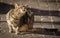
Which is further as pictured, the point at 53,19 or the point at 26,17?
the point at 53,19

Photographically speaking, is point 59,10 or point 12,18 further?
point 59,10

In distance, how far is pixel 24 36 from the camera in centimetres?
334

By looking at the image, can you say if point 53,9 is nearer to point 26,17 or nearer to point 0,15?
point 26,17

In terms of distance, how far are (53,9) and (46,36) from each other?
716 mm

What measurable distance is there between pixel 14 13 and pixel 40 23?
25.3 inches

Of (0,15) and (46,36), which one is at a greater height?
(0,15)

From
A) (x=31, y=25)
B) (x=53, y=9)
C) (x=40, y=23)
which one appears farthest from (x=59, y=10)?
(x=31, y=25)

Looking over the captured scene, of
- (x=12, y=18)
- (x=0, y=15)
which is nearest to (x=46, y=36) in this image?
(x=12, y=18)

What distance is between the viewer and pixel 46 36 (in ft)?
10.9

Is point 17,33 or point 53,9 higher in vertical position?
point 53,9

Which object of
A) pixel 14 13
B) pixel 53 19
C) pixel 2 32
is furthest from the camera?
pixel 53 19

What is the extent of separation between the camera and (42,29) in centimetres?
342

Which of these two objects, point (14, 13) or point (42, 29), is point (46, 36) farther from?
point (14, 13)

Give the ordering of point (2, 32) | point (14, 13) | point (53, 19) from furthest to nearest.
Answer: point (53, 19)
point (2, 32)
point (14, 13)
